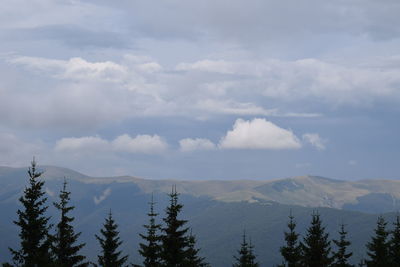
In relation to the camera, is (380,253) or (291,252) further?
(380,253)

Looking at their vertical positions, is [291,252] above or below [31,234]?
below

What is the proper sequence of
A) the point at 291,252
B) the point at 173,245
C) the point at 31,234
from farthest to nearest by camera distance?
1. the point at 291,252
2. the point at 173,245
3. the point at 31,234

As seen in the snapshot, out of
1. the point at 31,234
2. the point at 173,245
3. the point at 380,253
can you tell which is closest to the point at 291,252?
the point at 380,253

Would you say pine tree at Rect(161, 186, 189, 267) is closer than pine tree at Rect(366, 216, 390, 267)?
Yes

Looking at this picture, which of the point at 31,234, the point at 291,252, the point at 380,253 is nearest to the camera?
the point at 31,234

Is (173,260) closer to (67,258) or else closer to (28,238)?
(67,258)

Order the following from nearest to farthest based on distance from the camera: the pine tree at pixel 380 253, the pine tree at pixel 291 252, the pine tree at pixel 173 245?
the pine tree at pixel 173 245, the pine tree at pixel 291 252, the pine tree at pixel 380 253

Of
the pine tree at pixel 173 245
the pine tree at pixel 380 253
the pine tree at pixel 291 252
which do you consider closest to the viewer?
the pine tree at pixel 173 245

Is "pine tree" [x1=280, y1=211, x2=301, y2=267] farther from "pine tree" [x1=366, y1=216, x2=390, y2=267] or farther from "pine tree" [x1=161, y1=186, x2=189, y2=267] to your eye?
"pine tree" [x1=161, y1=186, x2=189, y2=267]

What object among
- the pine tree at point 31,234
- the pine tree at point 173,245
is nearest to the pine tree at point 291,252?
the pine tree at point 173,245

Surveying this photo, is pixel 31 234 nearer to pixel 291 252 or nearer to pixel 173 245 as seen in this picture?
pixel 173 245

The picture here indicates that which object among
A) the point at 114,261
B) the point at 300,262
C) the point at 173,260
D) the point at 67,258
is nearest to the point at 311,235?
the point at 300,262

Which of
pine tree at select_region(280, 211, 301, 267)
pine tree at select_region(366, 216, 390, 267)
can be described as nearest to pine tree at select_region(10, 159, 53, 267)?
pine tree at select_region(280, 211, 301, 267)

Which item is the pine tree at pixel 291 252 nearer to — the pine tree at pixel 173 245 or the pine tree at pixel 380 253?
the pine tree at pixel 380 253
